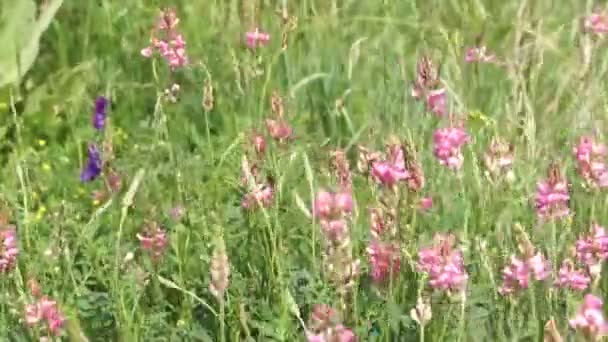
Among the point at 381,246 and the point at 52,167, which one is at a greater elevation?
the point at 381,246

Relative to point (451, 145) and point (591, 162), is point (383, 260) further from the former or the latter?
point (591, 162)

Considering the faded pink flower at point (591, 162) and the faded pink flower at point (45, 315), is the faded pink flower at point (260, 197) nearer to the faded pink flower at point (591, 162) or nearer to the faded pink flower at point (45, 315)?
the faded pink flower at point (45, 315)

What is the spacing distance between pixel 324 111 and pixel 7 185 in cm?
87

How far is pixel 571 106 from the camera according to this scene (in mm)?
2863

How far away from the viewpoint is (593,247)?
1.74m

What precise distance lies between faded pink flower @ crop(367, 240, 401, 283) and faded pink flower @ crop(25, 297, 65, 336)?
46 cm

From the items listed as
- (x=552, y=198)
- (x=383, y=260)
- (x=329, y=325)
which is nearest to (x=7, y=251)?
(x=383, y=260)

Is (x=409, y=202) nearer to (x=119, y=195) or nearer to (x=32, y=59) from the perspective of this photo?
(x=119, y=195)

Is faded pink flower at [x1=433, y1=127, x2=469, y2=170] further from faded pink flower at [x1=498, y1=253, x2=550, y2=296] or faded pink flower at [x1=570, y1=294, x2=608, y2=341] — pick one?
faded pink flower at [x1=570, y1=294, x2=608, y2=341]

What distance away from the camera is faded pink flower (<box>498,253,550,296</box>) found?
1645 mm

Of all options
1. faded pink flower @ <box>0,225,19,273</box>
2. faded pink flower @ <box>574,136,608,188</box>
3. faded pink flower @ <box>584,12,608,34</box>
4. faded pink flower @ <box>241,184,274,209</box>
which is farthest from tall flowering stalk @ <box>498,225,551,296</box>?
faded pink flower @ <box>584,12,608,34</box>

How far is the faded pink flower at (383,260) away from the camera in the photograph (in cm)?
183

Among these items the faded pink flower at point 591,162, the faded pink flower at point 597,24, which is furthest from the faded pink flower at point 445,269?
the faded pink flower at point 597,24

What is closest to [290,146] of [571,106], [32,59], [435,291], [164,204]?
[164,204]
